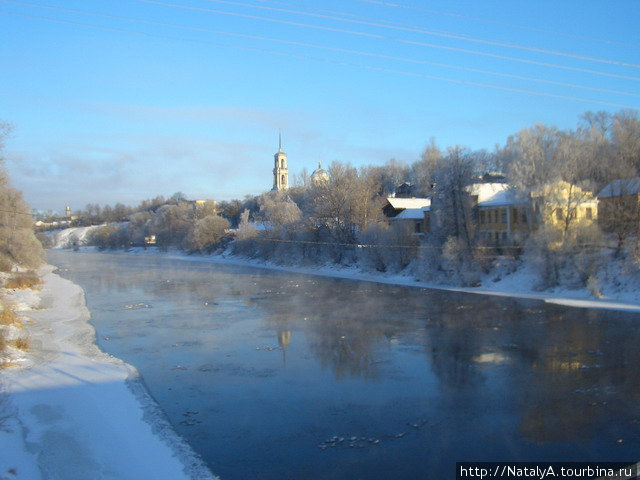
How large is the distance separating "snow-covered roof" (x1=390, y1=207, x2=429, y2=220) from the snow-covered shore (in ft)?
103

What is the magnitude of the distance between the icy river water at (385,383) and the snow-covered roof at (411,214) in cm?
1945

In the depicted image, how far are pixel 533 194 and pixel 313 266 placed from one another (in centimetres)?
2215

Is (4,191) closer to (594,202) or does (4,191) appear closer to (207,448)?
(207,448)

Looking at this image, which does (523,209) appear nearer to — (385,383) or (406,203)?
(406,203)

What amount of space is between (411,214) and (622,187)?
1782 cm

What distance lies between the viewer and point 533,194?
28.9m

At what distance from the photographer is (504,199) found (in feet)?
112

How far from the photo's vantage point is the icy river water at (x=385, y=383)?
8.07 metres

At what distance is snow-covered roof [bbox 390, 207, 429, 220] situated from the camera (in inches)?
1683

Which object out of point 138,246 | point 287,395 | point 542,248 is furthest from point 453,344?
point 138,246

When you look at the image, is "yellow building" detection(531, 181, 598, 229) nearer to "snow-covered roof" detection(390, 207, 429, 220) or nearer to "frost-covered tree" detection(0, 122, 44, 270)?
"snow-covered roof" detection(390, 207, 429, 220)

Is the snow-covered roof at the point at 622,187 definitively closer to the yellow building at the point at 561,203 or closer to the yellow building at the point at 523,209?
the yellow building at the point at 523,209

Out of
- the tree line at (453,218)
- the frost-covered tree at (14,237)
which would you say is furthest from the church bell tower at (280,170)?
the frost-covered tree at (14,237)

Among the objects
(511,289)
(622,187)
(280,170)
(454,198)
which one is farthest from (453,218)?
(280,170)
